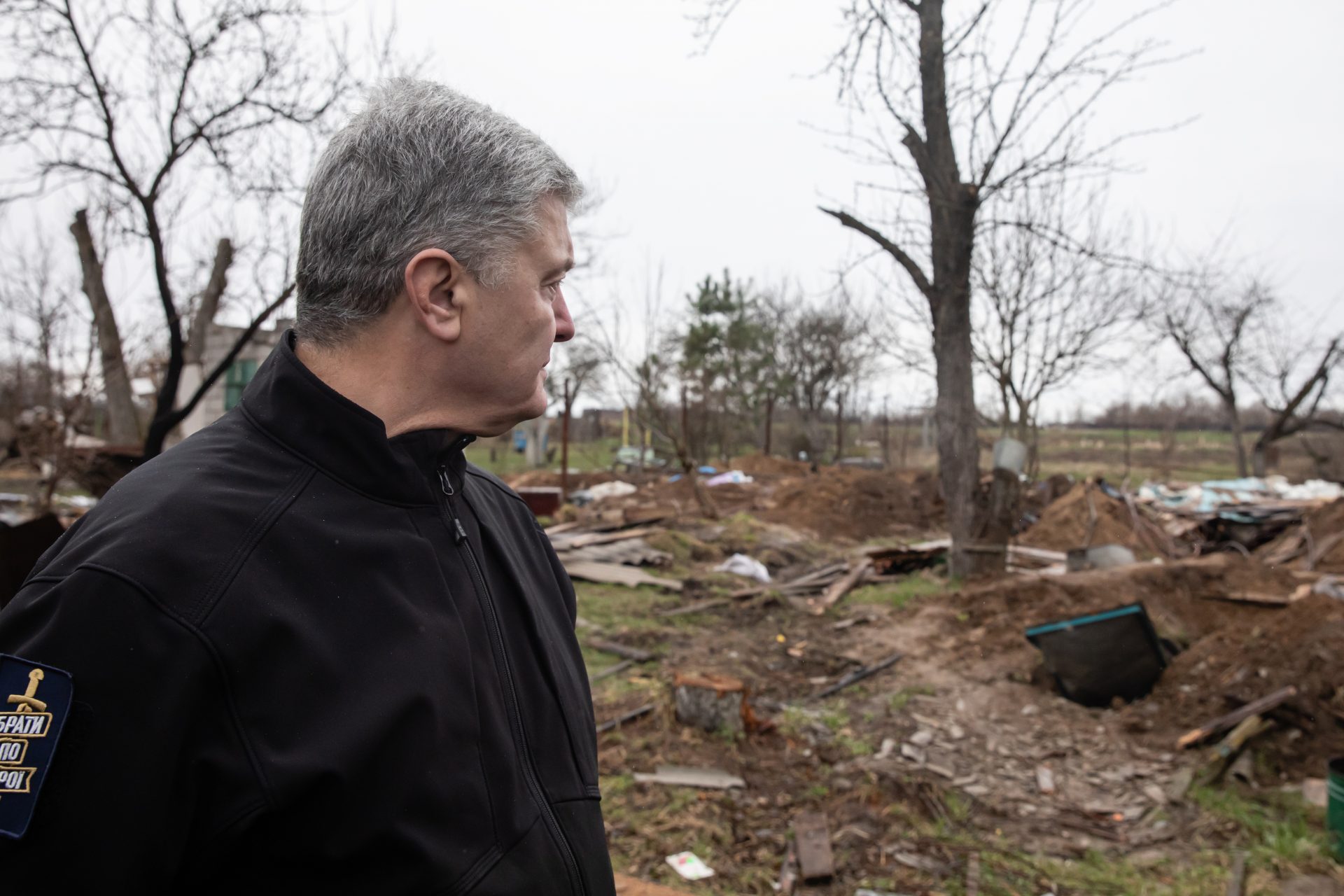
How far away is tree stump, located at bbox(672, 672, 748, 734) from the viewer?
5.89 metres

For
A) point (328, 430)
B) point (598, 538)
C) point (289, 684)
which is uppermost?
point (328, 430)

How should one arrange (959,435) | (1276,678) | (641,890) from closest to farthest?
1. (641,890)
2. (1276,678)
3. (959,435)

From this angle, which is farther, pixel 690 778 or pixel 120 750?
pixel 690 778

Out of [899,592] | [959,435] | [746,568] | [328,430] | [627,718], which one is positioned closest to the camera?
[328,430]

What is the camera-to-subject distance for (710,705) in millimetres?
5906

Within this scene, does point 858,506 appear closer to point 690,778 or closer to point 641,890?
point 690,778

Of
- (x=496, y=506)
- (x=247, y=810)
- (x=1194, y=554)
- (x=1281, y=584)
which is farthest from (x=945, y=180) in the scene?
(x=247, y=810)

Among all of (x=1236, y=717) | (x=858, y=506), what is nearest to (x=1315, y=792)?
(x=1236, y=717)

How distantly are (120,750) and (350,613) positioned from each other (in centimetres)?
29

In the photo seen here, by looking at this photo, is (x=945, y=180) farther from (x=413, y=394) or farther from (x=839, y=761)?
(x=413, y=394)

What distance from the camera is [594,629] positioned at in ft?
29.3

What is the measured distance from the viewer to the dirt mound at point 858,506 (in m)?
17.8

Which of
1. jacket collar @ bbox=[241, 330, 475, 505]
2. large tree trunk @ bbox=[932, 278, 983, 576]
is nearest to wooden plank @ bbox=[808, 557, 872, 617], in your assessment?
large tree trunk @ bbox=[932, 278, 983, 576]

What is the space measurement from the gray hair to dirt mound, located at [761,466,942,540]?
1641cm
